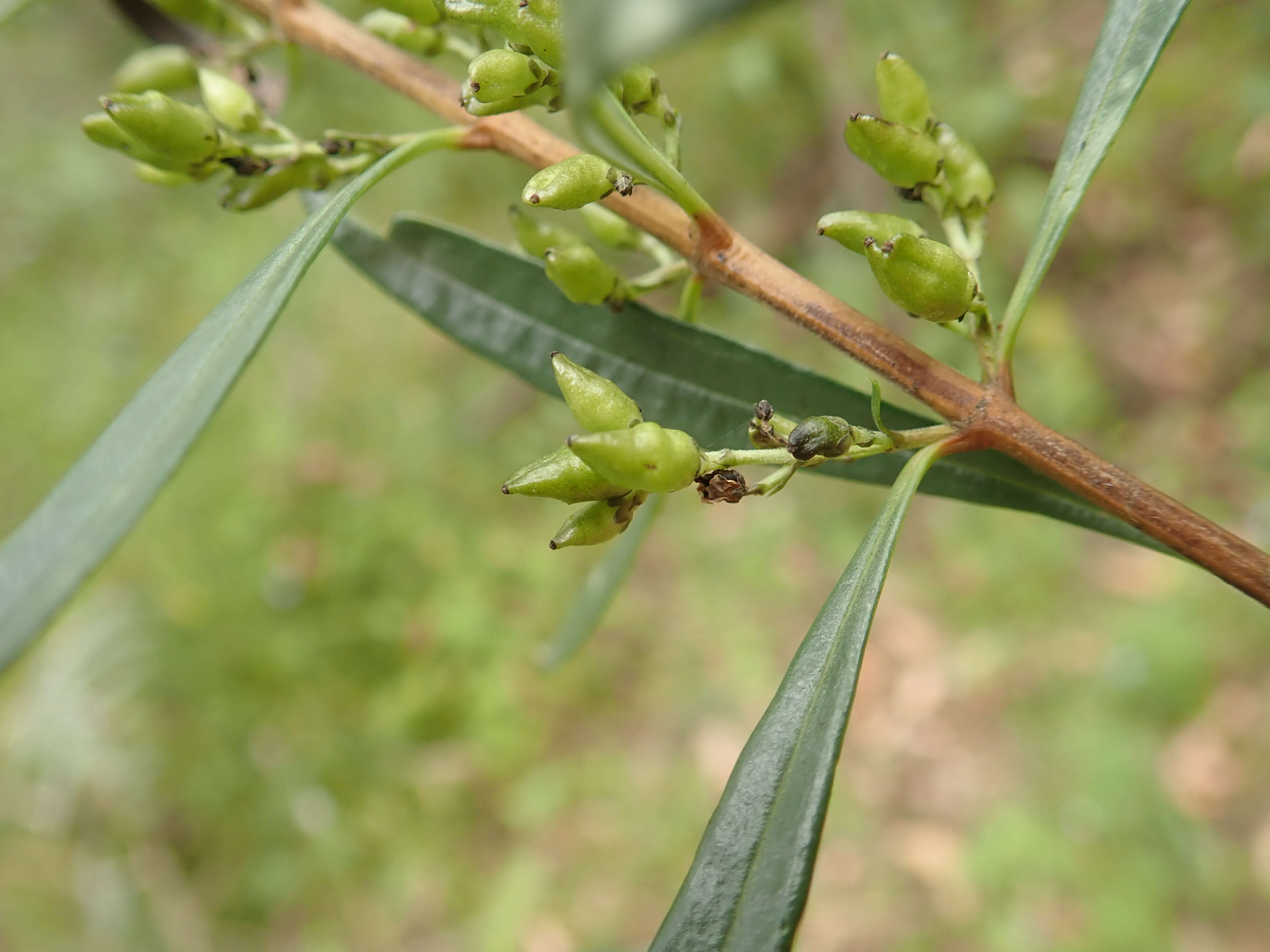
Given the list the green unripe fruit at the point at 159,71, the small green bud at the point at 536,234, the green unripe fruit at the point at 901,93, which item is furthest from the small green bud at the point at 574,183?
the green unripe fruit at the point at 159,71

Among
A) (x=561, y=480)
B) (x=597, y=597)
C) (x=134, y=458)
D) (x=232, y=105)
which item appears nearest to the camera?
(x=134, y=458)

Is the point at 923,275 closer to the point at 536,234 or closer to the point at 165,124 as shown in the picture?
the point at 536,234

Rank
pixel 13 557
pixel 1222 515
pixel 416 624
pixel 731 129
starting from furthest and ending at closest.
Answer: pixel 731 129 < pixel 416 624 < pixel 1222 515 < pixel 13 557

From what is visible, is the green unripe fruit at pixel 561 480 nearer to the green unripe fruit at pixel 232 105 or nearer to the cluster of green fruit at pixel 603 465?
the cluster of green fruit at pixel 603 465

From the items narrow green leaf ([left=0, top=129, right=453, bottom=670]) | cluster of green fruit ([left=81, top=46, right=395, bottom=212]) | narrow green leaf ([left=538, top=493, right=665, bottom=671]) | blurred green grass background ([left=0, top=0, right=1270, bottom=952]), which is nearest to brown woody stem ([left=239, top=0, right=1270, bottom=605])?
cluster of green fruit ([left=81, top=46, right=395, bottom=212])

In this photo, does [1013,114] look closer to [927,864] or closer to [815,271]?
[815,271]

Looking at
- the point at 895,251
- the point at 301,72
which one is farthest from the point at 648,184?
the point at 301,72

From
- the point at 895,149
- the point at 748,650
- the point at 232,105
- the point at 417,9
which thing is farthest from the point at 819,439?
the point at 748,650
